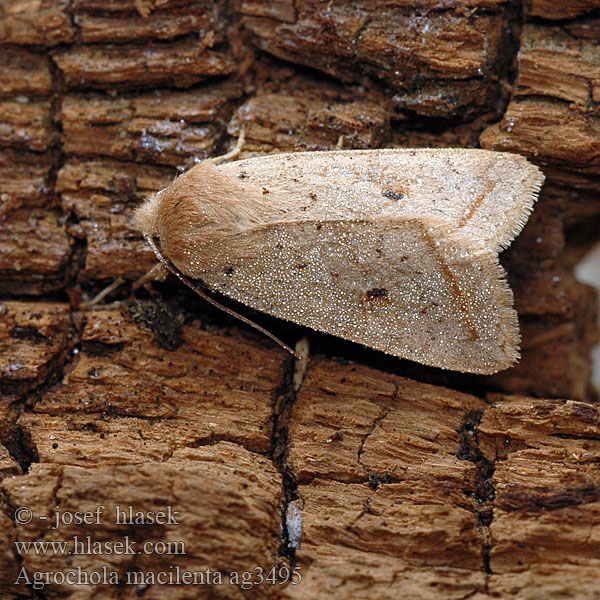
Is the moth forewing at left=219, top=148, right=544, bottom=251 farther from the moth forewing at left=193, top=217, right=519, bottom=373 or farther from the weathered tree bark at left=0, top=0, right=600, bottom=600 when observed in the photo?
the weathered tree bark at left=0, top=0, right=600, bottom=600

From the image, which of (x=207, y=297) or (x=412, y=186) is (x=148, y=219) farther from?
(x=412, y=186)

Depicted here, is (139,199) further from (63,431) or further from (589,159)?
(589,159)

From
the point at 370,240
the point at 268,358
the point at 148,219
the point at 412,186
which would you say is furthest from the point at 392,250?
the point at 148,219

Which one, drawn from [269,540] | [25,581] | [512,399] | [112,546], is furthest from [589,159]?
[25,581]

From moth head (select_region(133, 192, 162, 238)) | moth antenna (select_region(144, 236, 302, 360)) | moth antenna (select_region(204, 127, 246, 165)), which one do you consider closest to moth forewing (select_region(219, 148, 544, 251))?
moth antenna (select_region(204, 127, 246, 165))

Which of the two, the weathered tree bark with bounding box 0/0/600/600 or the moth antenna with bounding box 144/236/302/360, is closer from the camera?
the weathered tree bark with bounding box 0/0/600/600

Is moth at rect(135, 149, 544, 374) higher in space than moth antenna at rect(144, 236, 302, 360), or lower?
higher

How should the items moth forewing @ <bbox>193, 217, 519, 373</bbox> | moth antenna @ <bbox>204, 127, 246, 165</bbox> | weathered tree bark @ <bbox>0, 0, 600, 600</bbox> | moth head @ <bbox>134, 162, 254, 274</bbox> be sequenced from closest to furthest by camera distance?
weathered tree bark @ <bbox>0, 0, 600, 600</bbox> < moth forewing @ <bbox>193, 217, 519, 373</bbox> < moth head @ <bbox>134, 162, 254, 274</bbox> < moth antenna @ <bbox>204, 127, 246, 165</bbox>
